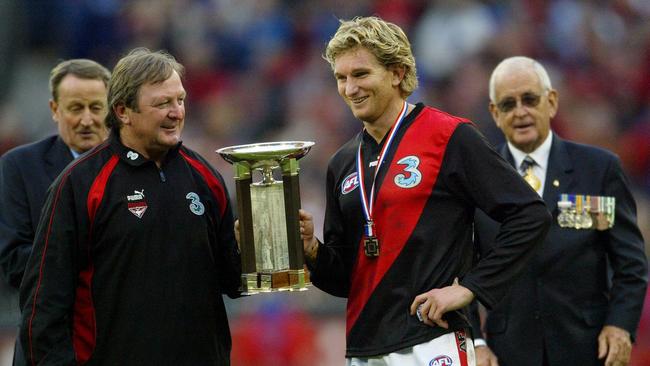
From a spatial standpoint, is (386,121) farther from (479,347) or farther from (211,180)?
(479,347)

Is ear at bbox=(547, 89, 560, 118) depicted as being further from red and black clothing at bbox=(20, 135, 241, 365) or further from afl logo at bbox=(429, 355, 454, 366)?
red and black clothing at bbox=(20, 135, 241, 365)

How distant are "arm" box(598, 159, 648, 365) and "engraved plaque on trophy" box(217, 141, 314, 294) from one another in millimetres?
1680

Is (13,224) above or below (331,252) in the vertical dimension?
above

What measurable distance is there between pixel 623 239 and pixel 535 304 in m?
0.55

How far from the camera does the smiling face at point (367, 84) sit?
15.2 ft

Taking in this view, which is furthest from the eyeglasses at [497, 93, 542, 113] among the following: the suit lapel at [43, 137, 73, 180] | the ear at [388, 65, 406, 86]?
the suit lapel at [43, 137, 73, 180]

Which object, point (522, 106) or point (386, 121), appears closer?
point (386, 121)

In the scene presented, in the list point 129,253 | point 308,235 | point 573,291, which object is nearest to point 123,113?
point 129,253

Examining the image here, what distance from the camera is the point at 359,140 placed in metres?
4.89

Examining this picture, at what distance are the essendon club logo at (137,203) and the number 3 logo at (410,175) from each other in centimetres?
107

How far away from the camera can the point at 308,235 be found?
189 inches

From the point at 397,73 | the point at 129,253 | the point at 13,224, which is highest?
the point at 397,73

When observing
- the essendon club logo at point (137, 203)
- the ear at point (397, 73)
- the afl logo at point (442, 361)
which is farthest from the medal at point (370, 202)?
the essendon club logo at point (137, 203)

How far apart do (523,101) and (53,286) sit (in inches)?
105
